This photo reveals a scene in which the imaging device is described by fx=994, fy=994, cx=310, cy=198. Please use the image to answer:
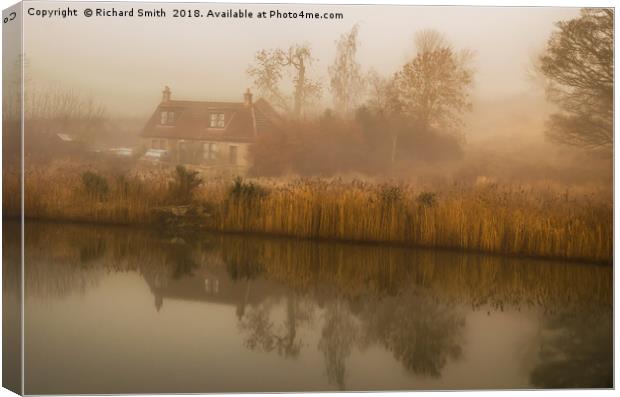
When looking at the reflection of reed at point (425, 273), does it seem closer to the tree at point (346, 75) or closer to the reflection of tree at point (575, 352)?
the reflection of tree at point (575, 352)

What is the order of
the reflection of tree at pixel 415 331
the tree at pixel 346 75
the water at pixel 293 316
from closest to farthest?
the water at pixel 293 316, the reflection of tree at pixel 415 331, the tree at pixel 346 75

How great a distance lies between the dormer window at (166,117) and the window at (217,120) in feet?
0.90

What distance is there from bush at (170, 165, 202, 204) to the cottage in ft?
0.25

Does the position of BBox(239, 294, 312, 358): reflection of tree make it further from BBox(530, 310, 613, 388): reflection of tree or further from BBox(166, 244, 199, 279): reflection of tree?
BBox(530, 310, 613, 388): reflection of tree

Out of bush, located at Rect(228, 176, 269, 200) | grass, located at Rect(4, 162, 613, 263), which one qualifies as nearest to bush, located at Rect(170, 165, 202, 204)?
grass, located at Rect(4, 162, 613, 263)

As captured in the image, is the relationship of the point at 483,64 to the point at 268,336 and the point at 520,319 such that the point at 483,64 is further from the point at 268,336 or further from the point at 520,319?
the point at 268,336

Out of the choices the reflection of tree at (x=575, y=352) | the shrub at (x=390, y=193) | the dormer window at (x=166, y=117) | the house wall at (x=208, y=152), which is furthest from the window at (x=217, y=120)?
the reflection of tree at (x=575, y=352)

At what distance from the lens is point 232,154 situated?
7043mm

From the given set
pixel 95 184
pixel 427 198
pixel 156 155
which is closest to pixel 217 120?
pixel 156 155

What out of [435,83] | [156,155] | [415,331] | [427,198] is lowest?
[415,331]

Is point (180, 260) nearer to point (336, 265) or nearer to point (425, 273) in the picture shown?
point (336, 265)

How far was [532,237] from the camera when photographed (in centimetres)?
713

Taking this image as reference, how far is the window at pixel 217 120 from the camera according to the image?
23.1 feet

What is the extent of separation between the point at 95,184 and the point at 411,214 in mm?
2247
